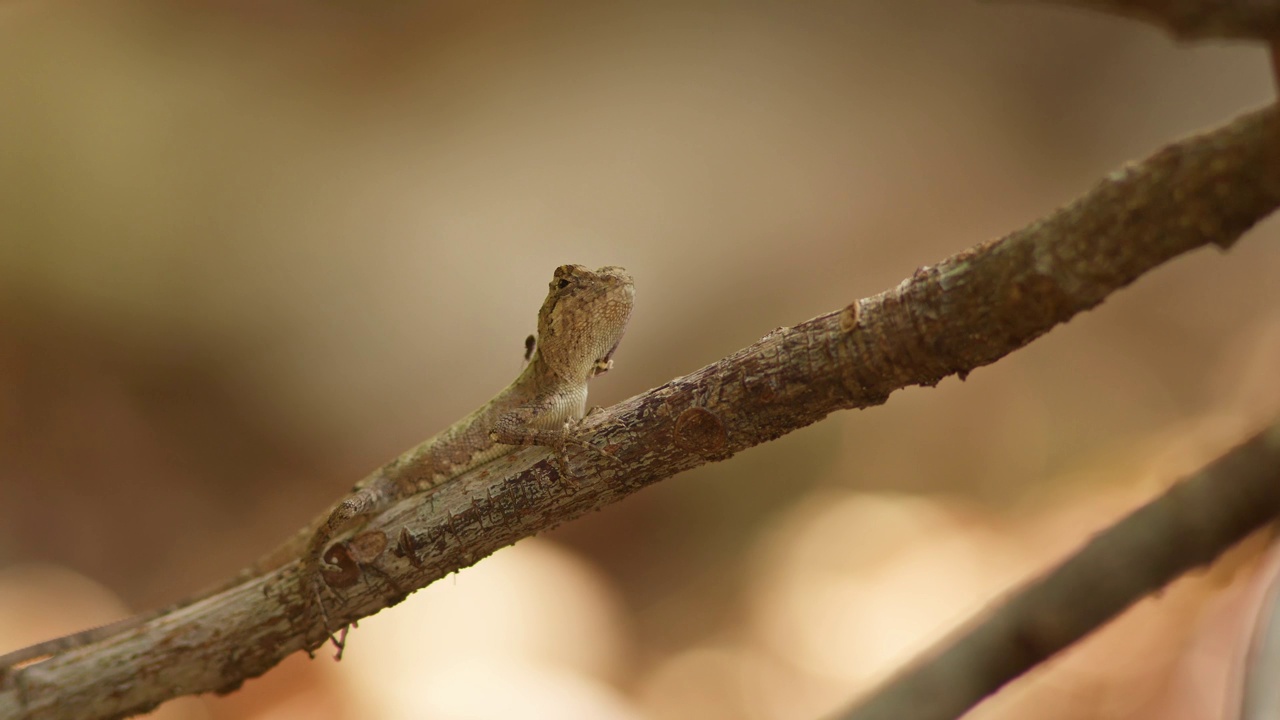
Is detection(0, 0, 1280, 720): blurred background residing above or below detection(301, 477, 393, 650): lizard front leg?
above

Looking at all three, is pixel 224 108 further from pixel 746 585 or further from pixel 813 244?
pixel 746 585

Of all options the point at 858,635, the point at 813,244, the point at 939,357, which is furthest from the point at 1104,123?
the point at 939,357

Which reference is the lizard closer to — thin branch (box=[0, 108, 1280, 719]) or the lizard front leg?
the lizard front leg

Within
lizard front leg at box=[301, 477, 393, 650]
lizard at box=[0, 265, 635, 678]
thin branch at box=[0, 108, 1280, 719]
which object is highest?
lizard at box=[0, 265, 635, 678]

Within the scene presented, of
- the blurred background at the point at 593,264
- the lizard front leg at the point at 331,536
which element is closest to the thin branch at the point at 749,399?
the lizard front leg at the point at 331,536

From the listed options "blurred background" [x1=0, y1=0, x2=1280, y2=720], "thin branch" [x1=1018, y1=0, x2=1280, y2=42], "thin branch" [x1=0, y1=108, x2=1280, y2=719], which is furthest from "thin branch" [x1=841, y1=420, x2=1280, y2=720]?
"blurred background" [x1=0, y1=0, x2=1280, y2=720]

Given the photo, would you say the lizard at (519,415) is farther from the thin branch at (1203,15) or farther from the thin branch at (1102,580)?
the thin branch at (1203,15)
